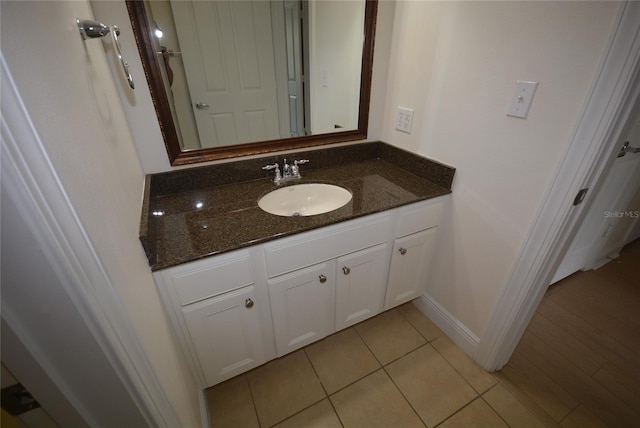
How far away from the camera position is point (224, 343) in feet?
3.57

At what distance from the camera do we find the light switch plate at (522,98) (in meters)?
0.92

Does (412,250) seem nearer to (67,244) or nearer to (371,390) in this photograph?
(371,390)

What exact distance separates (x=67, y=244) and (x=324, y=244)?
2.61 feet

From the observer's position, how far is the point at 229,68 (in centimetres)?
118

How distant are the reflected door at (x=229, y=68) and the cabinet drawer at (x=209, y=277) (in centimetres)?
57

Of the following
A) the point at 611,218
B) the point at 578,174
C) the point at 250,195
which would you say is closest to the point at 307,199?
the point at 250,195

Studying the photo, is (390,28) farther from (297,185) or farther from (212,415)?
(212,415)

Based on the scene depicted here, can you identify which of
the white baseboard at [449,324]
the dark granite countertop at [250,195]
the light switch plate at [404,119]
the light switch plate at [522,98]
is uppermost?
the light switch plate at [522,98]

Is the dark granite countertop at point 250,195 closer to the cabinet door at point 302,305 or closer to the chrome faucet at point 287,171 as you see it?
the chrome faucet at point 287,171

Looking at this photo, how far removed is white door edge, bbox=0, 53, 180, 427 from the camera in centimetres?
32

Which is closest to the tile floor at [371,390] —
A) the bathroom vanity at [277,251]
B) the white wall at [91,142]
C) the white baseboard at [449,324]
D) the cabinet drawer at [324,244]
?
the white baseboard at [449,324]

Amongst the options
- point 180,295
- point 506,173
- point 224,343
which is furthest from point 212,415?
point 506,173

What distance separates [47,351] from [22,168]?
0.87 feet

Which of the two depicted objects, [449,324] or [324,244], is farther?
[449,324]
